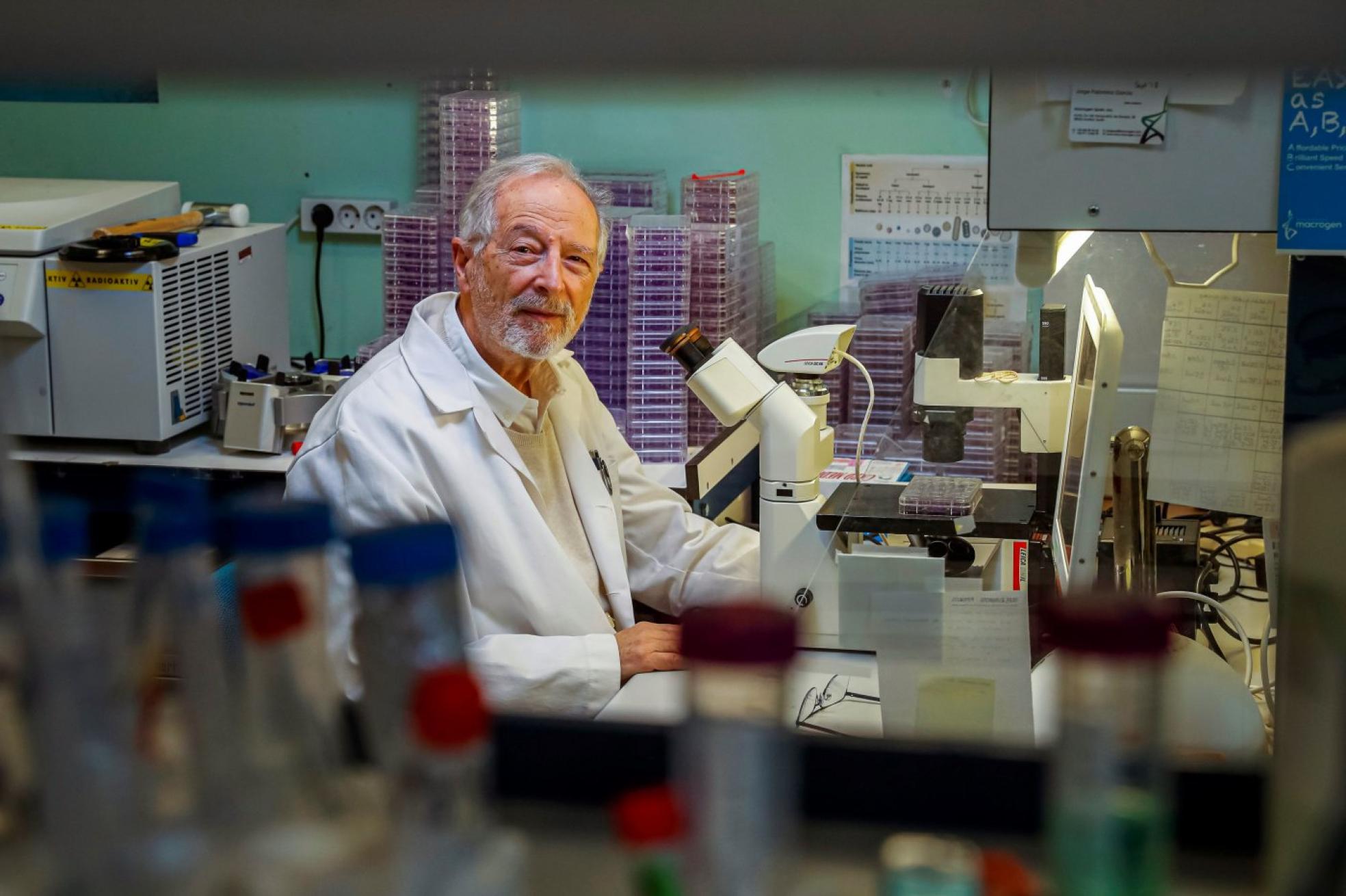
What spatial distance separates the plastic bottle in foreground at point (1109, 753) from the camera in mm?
380

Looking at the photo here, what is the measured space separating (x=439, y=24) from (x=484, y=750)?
25cm

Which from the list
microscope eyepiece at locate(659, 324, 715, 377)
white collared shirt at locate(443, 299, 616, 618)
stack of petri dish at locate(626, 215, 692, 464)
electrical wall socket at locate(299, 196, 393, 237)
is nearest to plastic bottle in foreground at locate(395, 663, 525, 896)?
microscope eyepiece at locate(659, 324, 715, 377)

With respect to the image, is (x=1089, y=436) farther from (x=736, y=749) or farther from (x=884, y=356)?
(x=884, y=356)

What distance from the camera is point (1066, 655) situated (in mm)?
383

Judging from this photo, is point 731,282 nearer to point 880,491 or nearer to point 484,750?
point 880,491

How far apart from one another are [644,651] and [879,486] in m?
0.44

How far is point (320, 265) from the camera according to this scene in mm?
3924

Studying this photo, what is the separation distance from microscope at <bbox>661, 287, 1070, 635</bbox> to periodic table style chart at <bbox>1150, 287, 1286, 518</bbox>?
152mm

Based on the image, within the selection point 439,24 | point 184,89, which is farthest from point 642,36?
point 184,89

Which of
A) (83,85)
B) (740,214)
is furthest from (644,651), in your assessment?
(83,85)

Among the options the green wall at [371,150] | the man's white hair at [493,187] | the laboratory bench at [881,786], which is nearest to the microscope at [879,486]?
the man's white hair at [493,187]

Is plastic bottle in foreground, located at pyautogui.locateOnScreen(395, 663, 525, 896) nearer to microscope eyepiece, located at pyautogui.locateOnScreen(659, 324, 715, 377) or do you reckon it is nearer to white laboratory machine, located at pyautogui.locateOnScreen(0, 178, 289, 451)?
microscope eyepiece, located at pyautogui.locateOnScreen(659, 324, 715, 377)

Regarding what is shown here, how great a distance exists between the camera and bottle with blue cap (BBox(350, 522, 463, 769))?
41 centimetres

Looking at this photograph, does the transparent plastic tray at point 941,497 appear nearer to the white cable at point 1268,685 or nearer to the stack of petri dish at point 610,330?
the white cable at point 1268,685
